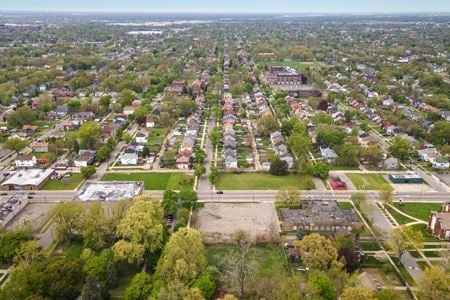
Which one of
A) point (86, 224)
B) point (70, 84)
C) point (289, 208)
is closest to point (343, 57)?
point (70, 84)

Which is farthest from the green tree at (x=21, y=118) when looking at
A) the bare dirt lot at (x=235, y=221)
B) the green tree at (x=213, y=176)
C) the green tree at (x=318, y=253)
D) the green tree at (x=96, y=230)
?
the green tree at (x=318, y=253)

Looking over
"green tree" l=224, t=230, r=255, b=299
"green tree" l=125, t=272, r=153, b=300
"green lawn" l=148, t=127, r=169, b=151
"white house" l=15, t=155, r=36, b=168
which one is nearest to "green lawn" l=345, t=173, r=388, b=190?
"green tree" l=224, t=230, r=255, b=299

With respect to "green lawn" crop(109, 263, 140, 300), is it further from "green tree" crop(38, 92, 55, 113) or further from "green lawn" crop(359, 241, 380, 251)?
"green tree" crop(38, 92, 55, 113)

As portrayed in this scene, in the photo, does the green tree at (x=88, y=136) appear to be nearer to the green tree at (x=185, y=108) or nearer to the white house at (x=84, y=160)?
the white house at (x=84, y=160)

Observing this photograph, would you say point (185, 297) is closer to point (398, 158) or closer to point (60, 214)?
point (60, 214)

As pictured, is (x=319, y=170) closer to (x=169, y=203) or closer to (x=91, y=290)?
(x=169, y=203)

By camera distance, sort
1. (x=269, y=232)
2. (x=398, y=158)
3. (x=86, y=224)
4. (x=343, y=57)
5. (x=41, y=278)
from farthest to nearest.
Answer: (x=343, y=57) < (x=398, y=158) < (x=269, y=232) < (x=86, y=224) < (x=41, y=278)
